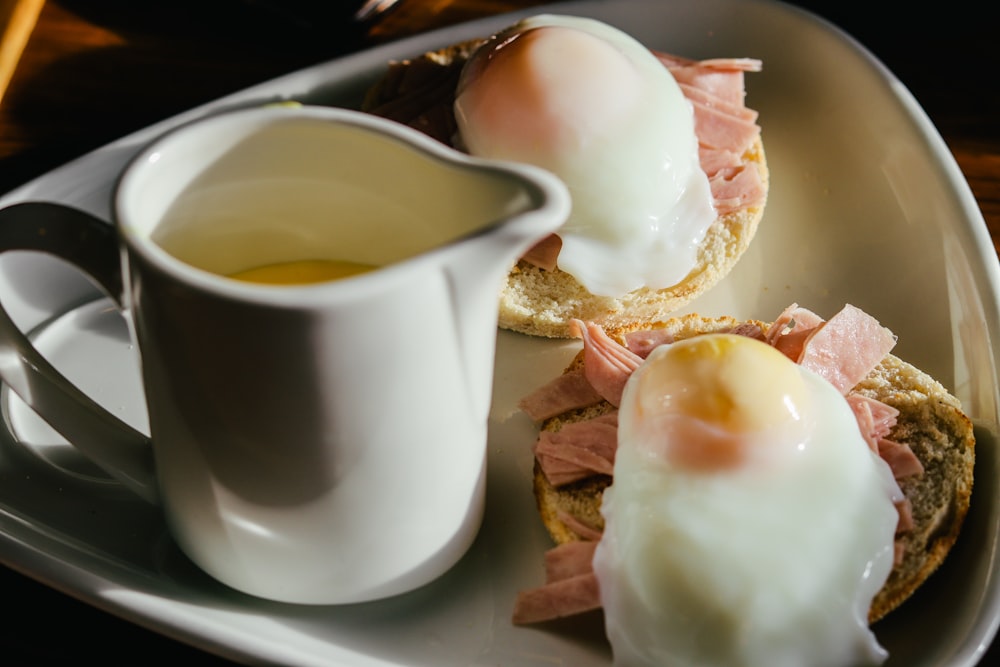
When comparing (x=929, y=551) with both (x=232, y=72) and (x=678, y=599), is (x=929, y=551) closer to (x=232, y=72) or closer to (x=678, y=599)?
(x=678, y=599)

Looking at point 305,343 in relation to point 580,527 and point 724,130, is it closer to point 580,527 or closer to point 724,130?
point 580,527

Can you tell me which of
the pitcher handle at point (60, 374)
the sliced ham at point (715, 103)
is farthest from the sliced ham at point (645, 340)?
the pitcher handle at point (60, 374)

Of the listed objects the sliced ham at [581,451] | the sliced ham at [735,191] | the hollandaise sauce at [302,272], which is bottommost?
the sliced ham at [581,451]

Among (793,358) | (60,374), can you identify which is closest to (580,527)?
(793,358)

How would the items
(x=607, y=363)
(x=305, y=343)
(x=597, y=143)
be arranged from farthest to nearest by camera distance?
(x=597, y=143) < (x=607, y=363) < (x=305, y=343)

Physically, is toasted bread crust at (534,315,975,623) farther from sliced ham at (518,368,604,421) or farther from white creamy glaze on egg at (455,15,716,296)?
white creamy glaze on egg at (455,15,716,296)

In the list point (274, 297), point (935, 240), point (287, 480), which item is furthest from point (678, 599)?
point (935, 240)

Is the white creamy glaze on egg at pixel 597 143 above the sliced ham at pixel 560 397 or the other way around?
above

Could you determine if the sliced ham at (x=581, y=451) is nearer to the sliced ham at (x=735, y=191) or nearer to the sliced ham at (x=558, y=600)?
the sliced ham at (x=558, y=600)
